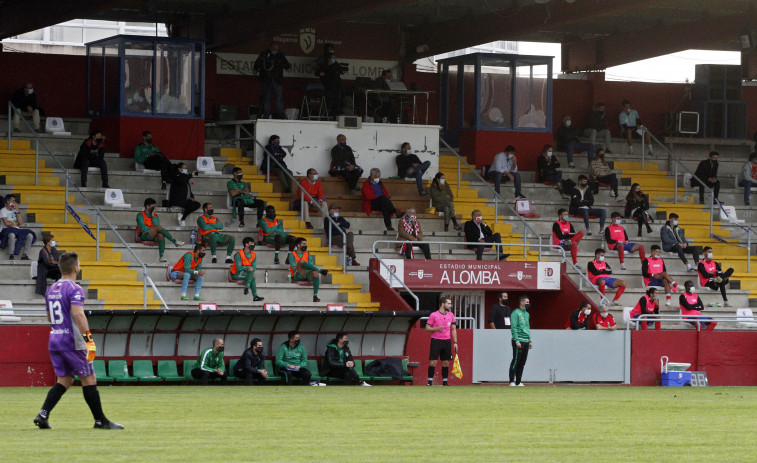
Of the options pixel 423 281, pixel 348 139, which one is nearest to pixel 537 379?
pixel 423 281

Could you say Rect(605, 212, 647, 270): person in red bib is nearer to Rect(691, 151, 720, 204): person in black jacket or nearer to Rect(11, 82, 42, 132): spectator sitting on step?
Rect(691, 151, 720, 204): person in black jacket

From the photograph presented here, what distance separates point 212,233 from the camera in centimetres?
2620

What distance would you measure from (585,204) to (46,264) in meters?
13.5

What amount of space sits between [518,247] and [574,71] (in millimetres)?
10065

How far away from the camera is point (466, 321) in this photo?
27.8 metres

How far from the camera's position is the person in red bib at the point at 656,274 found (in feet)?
93.2

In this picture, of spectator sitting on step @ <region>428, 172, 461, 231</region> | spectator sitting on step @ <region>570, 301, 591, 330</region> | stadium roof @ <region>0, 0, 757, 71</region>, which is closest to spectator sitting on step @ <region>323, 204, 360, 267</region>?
spectator sitting on step @ <region>428, 172, 461, 231</region>

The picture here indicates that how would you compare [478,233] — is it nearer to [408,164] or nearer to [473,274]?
[473,274]

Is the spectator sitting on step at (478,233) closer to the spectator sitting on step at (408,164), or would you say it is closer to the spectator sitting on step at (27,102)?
the spectator sitting on step at (408,164)

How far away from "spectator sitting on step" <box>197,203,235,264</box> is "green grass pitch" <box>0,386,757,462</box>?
6553mm

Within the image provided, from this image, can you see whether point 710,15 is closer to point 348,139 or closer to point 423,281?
point 348,139

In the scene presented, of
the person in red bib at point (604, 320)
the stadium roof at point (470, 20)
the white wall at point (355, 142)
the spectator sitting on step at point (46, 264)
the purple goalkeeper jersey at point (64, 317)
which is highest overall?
the stadium roof at point (470, 20)

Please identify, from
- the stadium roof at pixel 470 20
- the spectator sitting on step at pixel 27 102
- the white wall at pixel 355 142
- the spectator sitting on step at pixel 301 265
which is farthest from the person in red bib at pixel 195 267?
the spectator sitting on step at pixel 27 102

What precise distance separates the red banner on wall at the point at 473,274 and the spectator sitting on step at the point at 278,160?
456 centimetres
